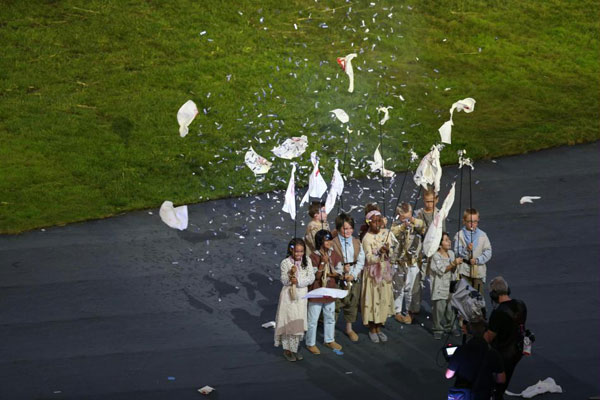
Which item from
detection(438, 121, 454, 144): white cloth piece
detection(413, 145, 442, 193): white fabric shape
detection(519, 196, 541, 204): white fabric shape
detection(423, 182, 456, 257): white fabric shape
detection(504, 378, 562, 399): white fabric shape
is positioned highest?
detection(438, 121, 454, 144): white cloth piece

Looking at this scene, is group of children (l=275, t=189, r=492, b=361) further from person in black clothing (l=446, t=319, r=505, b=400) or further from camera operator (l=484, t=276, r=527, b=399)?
person in black clothing (l=446, t=319, r=505, b=400)

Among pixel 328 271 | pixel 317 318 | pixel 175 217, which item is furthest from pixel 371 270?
pixel 175 217

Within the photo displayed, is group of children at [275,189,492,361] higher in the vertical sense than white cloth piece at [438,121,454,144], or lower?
lower

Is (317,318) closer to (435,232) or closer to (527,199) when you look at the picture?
(435,232)

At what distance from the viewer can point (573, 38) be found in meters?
24.2

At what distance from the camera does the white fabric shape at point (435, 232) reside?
12852 millimetres

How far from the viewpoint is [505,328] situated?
10.9 m

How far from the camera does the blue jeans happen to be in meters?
12.9

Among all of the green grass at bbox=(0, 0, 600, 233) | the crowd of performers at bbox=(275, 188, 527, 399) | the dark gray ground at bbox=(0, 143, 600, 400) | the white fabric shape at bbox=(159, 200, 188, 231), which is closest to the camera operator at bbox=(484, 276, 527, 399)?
the dark gray ground at bbox=(0, 143, 600, 400)

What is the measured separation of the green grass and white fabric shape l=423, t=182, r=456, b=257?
225 inches

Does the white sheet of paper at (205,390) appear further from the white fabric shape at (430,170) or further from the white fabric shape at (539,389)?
the white fabric shape at (430,170)

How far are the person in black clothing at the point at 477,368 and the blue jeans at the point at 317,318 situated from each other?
Answer: 2775 mm

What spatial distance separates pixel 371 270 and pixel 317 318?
0.91 metres

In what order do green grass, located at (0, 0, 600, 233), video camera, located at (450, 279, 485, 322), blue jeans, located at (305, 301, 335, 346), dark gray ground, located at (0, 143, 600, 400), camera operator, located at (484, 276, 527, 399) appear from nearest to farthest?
camera operator, located at (484, 276, 527, 399)
video camera, located at (450, 279, 485, 322)
dark gray ground, located at (0, 143, 600, 400)
blue jeans, located at (305, 301, 335, 346)
green grass, located at (0, 0, 600, 233)
